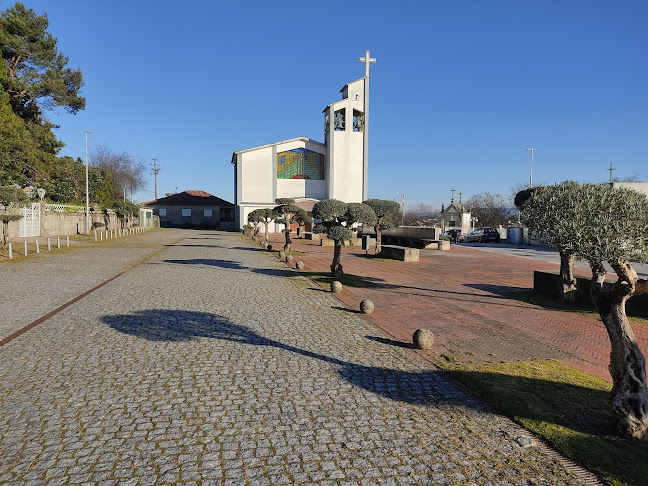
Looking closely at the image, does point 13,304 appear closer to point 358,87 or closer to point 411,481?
point 411,481

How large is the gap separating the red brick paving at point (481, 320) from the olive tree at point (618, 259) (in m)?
1.81

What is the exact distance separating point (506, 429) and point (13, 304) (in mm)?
10204

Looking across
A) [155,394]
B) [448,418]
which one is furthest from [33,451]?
[448,418]

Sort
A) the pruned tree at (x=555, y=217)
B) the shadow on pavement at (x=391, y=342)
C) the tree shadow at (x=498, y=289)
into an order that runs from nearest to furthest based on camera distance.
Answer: the pruned tree at (x=555, y=217) → the shadow on pavement at (x=391, y=342) → the tree shadow at (x=498, y=289)

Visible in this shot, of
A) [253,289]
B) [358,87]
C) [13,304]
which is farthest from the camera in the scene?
[358,87]

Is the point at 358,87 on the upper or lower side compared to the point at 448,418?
upper

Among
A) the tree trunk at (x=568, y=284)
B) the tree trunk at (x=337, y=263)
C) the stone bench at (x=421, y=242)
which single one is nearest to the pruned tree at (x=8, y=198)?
the tree trunk at (x=337, y=263)

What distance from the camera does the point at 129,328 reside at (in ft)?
24.2

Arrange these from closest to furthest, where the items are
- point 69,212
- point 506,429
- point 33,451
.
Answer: point 33,451 < point 506,429 < point 69,212

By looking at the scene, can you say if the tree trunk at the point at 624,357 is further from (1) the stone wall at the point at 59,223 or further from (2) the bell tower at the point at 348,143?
(2) the bell tower at the point at 348,143

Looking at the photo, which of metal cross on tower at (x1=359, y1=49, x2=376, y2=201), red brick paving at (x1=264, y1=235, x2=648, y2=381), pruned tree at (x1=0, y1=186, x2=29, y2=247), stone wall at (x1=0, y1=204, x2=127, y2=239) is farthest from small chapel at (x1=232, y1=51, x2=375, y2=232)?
red brick paving at (x1=264, y1=235, x2=648, y2=381)

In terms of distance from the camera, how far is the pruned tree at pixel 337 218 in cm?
1412

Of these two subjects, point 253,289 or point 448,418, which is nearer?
point 448,418

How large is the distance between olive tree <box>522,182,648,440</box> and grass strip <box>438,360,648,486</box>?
0.26 m
